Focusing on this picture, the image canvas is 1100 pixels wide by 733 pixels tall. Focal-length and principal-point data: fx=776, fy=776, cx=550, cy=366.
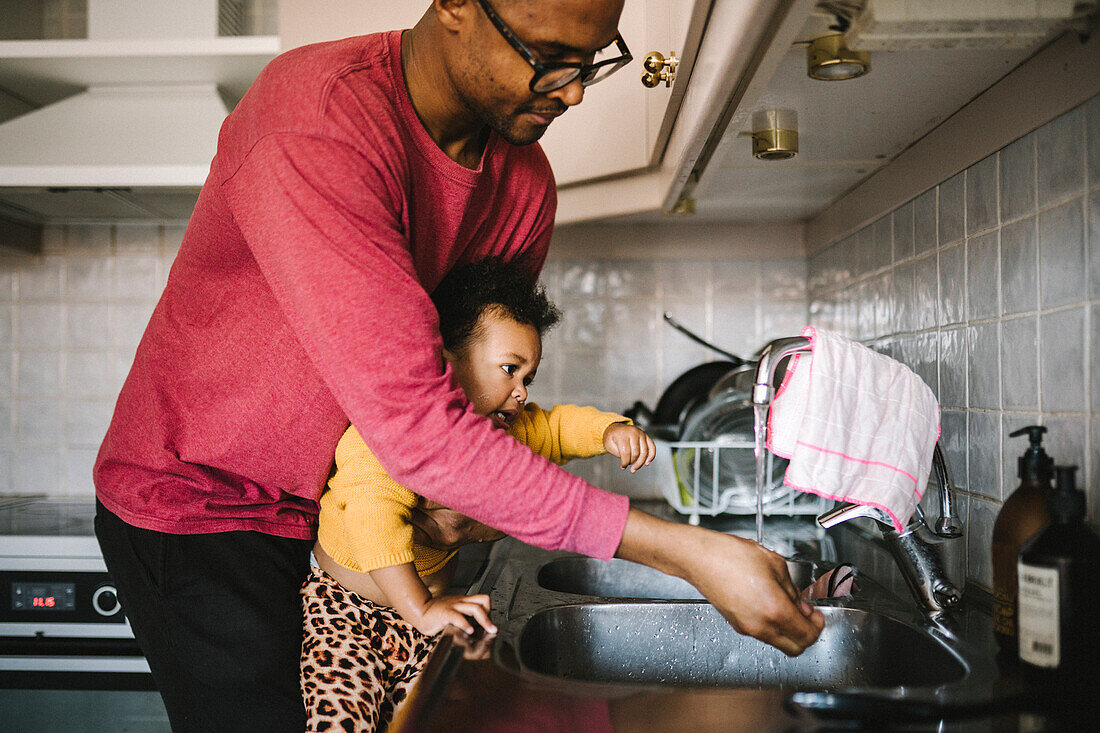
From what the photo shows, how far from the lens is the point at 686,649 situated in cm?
87

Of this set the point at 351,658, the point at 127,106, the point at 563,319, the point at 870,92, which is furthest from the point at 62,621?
the point at 870,92

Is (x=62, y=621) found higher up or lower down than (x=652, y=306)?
lower down

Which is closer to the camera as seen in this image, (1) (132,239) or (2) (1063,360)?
(2) (1063,360)

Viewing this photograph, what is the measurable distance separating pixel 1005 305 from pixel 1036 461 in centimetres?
26

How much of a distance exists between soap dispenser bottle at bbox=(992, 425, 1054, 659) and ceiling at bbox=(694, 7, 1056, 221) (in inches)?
14.7

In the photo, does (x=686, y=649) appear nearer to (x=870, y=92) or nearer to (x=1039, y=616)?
(x=1039, y=616)

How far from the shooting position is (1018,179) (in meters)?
0.82

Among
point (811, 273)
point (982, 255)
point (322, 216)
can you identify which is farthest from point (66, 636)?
point (811, 273)

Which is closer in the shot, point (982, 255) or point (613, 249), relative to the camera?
point (982, 255)

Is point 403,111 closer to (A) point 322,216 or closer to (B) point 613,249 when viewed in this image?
(A) point 322,216

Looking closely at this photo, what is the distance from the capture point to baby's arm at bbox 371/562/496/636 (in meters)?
0.78

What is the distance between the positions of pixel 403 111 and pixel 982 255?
2.21 feet

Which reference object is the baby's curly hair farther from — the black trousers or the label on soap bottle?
the label on soap bottle

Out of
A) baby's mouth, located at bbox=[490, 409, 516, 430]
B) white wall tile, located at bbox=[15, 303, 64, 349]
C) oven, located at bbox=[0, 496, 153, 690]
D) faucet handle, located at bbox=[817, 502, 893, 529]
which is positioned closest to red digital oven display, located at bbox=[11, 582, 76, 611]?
oven, located at bbox=[0, 496, 153, 690]
